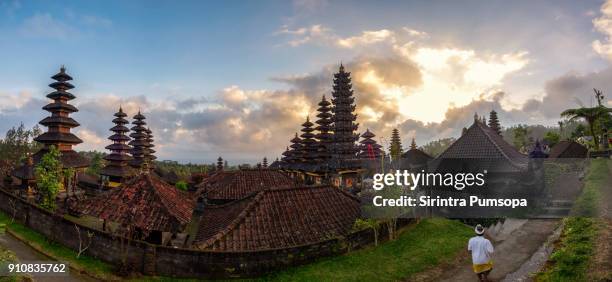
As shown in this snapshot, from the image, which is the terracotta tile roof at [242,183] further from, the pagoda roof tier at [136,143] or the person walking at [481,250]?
the pagoda roof tier at [136,143]

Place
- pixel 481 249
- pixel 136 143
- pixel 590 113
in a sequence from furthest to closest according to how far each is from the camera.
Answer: pixel 136 143 → pixel 590 113 → pixel 481 249

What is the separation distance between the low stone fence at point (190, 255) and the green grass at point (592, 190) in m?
12.1

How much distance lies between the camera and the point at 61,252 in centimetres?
1545

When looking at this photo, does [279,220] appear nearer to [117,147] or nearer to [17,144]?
[117,147]

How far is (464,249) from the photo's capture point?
54.3 feet

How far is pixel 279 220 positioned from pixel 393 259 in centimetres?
568

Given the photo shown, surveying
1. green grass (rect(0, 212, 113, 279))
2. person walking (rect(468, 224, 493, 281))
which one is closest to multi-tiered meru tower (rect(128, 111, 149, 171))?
green grass (rect(0, 212, 113, 279))

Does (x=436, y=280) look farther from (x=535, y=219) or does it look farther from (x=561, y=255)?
(x=535, y=219)

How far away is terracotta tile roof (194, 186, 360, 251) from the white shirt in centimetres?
718

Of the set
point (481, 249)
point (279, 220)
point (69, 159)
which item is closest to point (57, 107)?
point (69, 159)

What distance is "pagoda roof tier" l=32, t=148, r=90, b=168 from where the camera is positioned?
34.4 m

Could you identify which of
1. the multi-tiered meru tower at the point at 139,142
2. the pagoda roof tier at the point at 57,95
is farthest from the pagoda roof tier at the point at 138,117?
the pagoda roof tier at the point at 57,95

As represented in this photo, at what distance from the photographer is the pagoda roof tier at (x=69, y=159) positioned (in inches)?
1355

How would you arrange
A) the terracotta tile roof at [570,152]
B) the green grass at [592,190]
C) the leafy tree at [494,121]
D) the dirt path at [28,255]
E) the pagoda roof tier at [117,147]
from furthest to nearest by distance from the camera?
the leafy tree at [494,121], the pagoda roof tier at [117,147], the terracotta tile roof at [570,152], the green grass at [592,190], the dirt path at [28,255]
